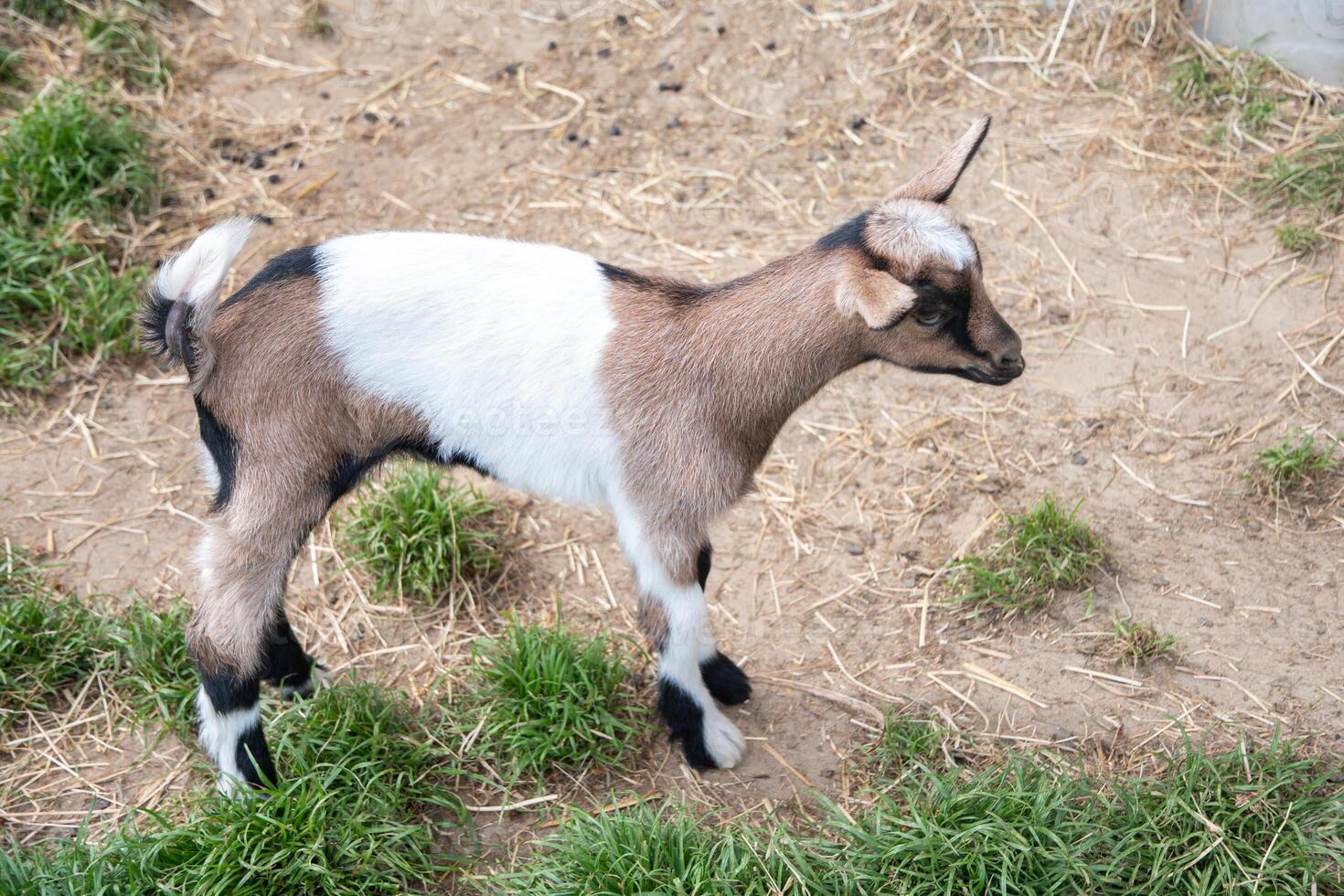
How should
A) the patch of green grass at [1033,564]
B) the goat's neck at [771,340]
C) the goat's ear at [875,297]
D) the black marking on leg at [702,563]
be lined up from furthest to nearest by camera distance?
the patch of green grass at [1033,564]
the black marking on leg at [702,563]
the goat's neck at [771,340]
the goat's ear at [875,297]

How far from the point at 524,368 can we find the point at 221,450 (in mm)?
820

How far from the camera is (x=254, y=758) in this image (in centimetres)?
322

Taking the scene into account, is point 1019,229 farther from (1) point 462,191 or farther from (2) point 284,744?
(2) point 284,744

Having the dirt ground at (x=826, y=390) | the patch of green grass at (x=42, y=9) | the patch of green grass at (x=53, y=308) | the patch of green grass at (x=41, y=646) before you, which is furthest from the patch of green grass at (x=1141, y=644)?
the patch of green grass at (x=42, y=9)

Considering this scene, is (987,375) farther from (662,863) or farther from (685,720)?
(662,863)

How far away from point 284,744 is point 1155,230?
13.7 ft

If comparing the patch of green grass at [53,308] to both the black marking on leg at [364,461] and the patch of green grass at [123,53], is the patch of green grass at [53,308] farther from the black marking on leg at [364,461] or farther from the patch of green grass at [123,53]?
the black marking on leg at [364,461]

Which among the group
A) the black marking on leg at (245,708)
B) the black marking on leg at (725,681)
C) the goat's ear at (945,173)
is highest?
the goat's ear at (945,173)

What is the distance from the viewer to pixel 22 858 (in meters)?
3.13

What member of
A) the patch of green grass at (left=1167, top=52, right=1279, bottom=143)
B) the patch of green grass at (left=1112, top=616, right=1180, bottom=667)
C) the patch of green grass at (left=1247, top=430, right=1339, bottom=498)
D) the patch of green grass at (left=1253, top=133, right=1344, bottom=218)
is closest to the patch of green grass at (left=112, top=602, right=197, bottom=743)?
the patch of green grass at (left=1112, top=616, right=1180, bottom=667)

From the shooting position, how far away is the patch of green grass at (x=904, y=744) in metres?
3.49

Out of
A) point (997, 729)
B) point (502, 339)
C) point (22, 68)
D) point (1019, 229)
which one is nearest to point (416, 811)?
point (502, 339)

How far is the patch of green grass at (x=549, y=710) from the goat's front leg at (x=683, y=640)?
19cm

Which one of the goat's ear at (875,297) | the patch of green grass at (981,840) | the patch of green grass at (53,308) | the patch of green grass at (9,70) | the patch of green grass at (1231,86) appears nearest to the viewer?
the goat's ear at (875,297)
